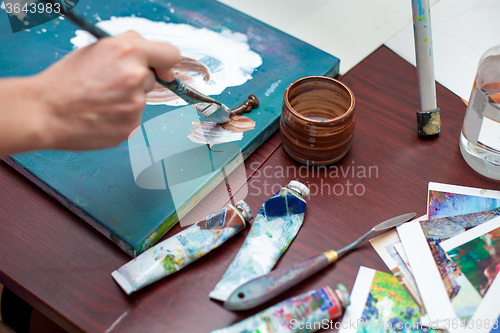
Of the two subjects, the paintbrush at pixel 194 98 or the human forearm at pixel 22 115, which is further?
the paintbrush at pixel 194 98

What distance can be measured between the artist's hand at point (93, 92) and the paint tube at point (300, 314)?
0.30 m

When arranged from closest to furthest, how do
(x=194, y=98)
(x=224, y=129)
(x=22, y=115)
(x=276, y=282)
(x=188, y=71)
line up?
(x=22, y=115), (x=276, y=282), (x=194, y=98), (x=224, y=129), (x=188, y=71)

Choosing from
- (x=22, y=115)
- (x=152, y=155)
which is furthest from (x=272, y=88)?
(x=22, y=115)

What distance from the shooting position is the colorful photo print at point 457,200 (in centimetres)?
67

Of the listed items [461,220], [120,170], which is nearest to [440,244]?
[461,220]

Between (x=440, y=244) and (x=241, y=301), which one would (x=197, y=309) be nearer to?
(x=241, y=301)

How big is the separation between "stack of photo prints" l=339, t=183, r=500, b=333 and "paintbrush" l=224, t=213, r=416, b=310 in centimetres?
6

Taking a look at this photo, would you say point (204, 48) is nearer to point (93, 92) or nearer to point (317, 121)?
point (317, 121)

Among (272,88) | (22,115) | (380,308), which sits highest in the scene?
(22,115)

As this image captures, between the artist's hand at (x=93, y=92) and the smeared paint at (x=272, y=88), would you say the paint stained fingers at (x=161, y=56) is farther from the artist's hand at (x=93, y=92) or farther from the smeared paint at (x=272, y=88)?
the smeared paint at (x=272, y=88)

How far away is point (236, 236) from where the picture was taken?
0.64 m

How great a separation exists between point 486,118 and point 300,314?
1.59ft

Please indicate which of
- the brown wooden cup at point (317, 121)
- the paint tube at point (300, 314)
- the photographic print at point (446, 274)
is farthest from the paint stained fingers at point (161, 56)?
the photographic print at point (446, 274)

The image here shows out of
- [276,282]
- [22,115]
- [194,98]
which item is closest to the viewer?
[22,115]
